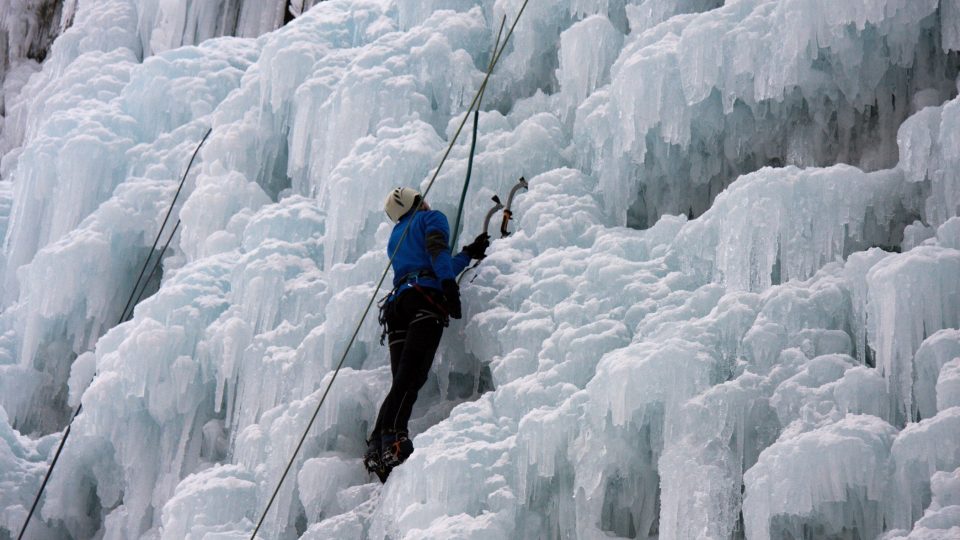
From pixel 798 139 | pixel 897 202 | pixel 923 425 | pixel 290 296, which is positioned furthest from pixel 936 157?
pixel 290 296

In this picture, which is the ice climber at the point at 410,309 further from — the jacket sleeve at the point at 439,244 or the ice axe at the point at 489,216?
the ice axe at the point at 489,216

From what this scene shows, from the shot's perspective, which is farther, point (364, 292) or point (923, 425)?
point (364, 292)

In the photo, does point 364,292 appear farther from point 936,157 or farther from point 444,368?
point 936,157

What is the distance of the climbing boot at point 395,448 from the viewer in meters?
5.89

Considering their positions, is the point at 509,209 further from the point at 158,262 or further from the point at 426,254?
the point at 158,262

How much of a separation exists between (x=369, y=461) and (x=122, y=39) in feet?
21.0

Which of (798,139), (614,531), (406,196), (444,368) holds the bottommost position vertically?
(614,531)

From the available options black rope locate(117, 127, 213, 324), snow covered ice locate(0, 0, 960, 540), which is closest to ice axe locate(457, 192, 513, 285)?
snow covered ice locate(0, 0, 960, 540)

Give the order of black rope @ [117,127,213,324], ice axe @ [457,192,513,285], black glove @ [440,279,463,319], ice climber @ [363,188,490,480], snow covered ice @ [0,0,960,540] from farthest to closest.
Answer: black rope @ [117,127,213,324] < ice axe @ [457,192,513,285] < black glove @ [440,279,463,319] < ice climber @ [363,188,490,480] < snow covered ice @ [0,0,960,540]

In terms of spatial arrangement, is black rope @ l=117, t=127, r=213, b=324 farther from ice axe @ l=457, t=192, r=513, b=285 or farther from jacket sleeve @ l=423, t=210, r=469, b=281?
jacket sleeve @ l=423, t=210, r=469, b=281

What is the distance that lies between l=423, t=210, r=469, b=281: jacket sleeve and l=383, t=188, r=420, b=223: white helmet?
6.1 inches

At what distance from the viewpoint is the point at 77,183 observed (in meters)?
9.16

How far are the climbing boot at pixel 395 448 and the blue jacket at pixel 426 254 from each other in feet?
2.43

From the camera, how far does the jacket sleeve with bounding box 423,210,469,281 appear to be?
20.2ft
